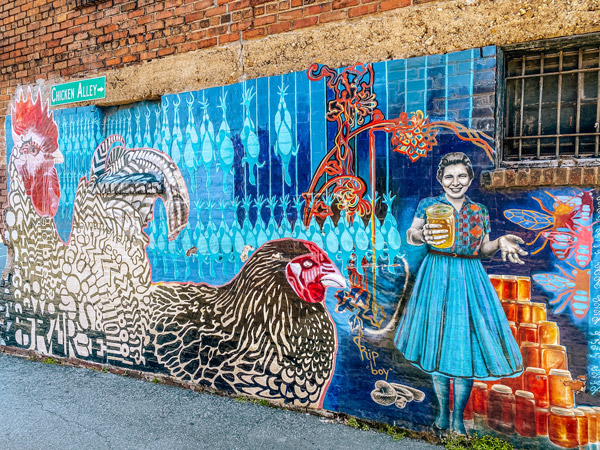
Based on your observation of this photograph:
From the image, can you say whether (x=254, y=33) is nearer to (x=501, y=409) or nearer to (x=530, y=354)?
(x=530, y=354)

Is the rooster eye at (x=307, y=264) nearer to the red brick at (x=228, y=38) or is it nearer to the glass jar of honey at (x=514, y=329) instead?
the glass jar of honey at (x=514, y=329)

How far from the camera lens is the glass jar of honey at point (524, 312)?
10.5ft

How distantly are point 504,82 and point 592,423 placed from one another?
2.33m

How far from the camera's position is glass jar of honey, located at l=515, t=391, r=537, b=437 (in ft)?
10.6

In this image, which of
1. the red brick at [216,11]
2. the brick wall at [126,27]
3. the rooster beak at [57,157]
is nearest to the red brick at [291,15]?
the brick wall at [126,27]

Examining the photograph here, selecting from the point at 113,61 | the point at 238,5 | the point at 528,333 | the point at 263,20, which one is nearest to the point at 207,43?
the point at 238,5

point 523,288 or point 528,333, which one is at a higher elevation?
point 523,288

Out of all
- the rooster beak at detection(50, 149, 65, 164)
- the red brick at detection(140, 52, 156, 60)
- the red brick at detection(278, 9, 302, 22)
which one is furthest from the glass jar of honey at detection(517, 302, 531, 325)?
the rooster beak at detection(50, 149, 65, 164)

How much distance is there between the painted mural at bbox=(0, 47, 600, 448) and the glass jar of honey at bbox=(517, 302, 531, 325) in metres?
0.02

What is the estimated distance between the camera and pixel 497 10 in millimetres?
3225

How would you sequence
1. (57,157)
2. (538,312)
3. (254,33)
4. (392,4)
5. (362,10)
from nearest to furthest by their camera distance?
(538,312)
(392,4)
(362,10)
(254,33)
(57,157)

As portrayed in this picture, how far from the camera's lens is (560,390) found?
3133 millimetres

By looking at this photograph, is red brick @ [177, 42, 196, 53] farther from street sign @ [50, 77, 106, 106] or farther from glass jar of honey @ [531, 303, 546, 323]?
glass jar of honey @ [531, 303, 546, 323]

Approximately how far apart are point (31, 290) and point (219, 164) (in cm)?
311
